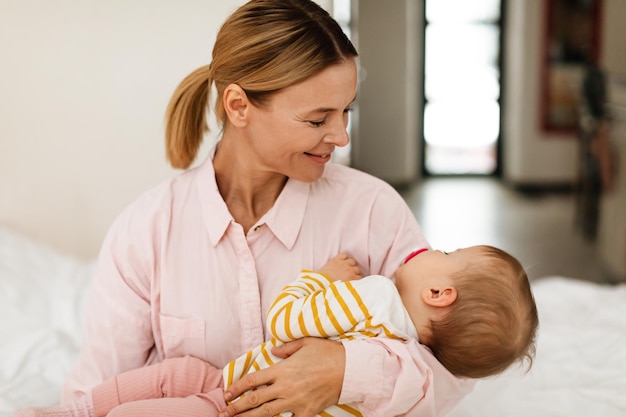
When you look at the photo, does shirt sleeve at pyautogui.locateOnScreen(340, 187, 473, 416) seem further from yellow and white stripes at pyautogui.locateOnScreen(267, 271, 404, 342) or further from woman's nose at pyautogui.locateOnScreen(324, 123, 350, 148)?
woman's nose at pyautogui.locateOnScreen(324, 123, 350, 148)

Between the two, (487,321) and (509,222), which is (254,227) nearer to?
(487,321)

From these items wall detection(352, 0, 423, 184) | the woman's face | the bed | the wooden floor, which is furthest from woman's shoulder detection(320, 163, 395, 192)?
wall detection(352, 0, 423, 184)

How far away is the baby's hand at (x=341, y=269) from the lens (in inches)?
53.6

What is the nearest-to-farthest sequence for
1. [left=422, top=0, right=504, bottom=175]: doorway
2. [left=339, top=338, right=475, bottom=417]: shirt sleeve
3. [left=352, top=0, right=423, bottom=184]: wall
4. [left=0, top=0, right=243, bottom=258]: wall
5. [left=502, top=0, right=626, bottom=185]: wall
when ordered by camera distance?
[left=339, top=338, right=475, bottom=417]: shirt sleeve, [left=0, top=0, right=243, bottom=258]: wall, [left=352, top=0, right=423, bottom=184]: wall, [left=502, top=0, right=626, bottom=185]: wall, [left=422, top=0, right=504, bottom=175]: doorway

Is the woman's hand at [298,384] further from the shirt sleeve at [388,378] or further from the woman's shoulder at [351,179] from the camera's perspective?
the woman's shoulder at [351,179]

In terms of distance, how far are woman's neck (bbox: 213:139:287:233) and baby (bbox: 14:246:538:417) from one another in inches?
7.2

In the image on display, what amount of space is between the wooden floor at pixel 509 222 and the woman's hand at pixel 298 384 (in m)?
3.42

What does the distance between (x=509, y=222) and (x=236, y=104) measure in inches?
174

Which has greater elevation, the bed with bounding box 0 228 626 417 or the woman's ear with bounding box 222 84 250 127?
the woman's ear with bounding box 222 84 250 127

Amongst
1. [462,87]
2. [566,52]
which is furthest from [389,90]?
[566,52]

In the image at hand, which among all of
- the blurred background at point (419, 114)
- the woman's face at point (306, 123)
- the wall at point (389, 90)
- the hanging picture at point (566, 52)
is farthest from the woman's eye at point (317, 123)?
the hanging picture at point (566, 52)

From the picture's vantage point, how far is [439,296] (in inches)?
50.5

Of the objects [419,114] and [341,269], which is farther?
[419,114]

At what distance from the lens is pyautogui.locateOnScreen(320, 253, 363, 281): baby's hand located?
1361mm
